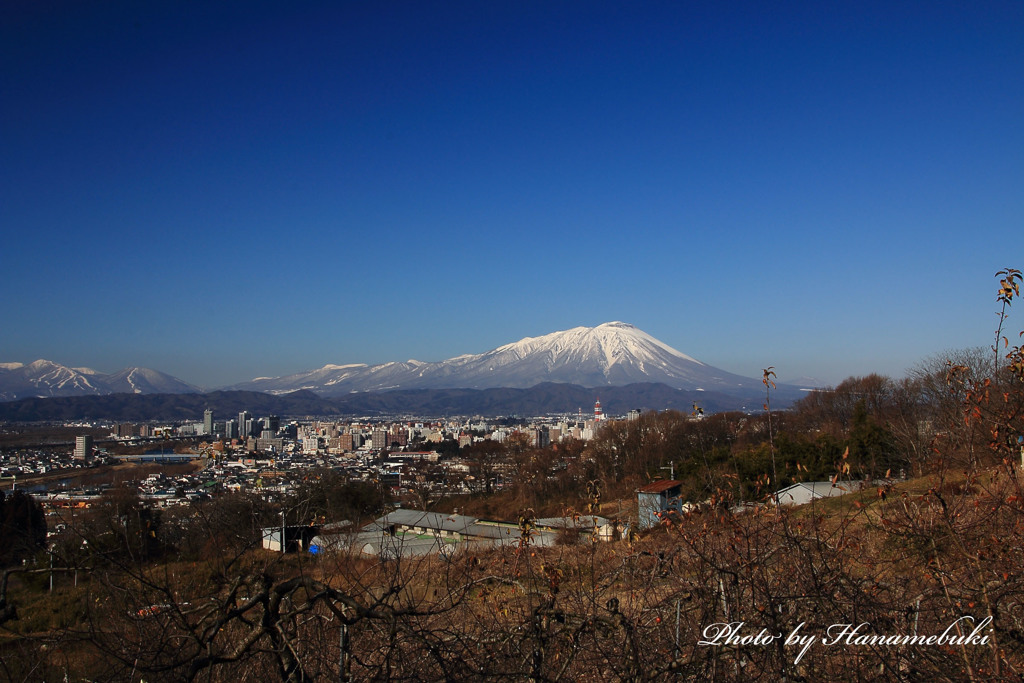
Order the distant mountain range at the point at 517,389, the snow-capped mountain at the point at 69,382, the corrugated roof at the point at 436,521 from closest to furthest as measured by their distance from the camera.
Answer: the corrugated roof at the point at 436,521 < the snow-capped mountain at the point at 69,382 < the distant mountain range at the point at 517,389

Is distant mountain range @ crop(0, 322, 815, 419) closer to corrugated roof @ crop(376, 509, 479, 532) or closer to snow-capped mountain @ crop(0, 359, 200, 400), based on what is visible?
snow-capped mountain @ crop(0, 359, 200, 400)

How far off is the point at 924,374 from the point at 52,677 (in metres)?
25.6

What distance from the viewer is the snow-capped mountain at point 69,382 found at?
72925 mm

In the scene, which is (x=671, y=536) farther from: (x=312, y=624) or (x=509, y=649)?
(x=312, y=624)

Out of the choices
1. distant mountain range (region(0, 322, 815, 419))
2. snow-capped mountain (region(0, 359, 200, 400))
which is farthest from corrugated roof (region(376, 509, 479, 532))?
snow-capped mountain (region(0, 359, 200, 400))

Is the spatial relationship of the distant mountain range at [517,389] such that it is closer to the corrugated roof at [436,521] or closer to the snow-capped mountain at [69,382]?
the snow-capped mountain at [69,382]

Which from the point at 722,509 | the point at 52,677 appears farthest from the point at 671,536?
the point at 52,677

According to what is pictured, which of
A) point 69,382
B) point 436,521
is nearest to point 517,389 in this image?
point 69,382

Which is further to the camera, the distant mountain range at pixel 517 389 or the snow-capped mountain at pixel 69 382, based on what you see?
the distant mountain range at pixel 517 389

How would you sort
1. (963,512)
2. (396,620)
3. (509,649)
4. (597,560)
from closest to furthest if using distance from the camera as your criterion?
(396,620) → (509,649) → (963,512) → (597,560)

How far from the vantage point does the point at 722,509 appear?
344cm

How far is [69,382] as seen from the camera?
276ft

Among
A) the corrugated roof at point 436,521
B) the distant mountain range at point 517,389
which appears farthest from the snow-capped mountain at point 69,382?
the corrugated roof at point 436,521

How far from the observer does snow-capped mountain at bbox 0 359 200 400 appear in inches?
2871
